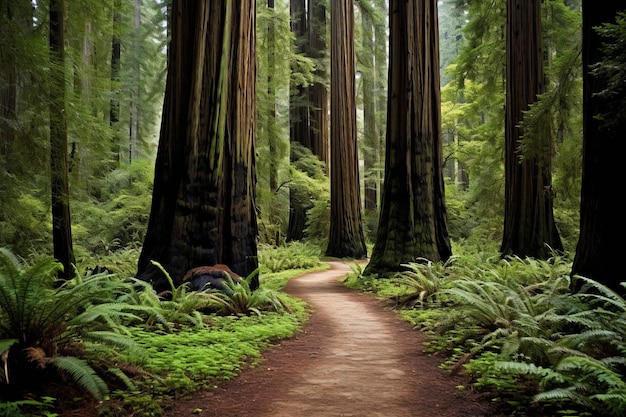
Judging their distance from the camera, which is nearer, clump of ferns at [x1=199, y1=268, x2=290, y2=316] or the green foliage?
clump of ferns at [x1=199, y1=268, x2=290, y2=316]

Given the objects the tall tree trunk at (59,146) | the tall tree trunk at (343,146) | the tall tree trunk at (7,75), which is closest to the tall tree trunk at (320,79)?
the tall tree trunk at (343,146)

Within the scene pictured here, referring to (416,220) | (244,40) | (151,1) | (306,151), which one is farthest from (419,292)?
(151,1)

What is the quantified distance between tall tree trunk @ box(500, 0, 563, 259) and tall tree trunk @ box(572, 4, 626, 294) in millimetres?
5344

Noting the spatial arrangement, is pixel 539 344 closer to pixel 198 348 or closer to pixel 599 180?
pixel 599 180

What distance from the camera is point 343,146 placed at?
16656mm

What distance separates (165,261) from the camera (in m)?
6.22

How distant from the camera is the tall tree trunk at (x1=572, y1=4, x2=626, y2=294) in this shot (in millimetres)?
4160

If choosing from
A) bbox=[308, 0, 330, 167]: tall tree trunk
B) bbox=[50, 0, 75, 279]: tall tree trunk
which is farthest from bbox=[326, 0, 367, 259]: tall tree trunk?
bbox=[50, 0, 75, 279]: tall tree trunk

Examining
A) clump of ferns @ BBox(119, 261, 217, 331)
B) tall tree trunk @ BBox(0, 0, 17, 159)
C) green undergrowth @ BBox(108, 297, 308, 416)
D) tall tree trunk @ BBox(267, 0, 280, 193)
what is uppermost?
tall tree trunk @ BBox(267, 0, 280, 193)

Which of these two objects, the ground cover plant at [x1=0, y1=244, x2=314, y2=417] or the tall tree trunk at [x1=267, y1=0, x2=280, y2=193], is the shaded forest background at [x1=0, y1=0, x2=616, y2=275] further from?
the ground cover plant at [x1=0, y1=244, x2=314, y2=417]

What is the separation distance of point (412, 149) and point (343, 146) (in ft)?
23.4

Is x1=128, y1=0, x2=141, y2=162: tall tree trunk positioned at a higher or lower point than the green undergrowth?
higher

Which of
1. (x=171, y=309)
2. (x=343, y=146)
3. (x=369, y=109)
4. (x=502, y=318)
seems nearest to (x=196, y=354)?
(x=171, y=309)

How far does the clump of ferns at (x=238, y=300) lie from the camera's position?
5.48m
